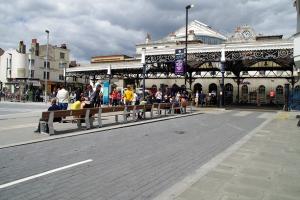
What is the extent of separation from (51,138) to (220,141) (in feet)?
17.3

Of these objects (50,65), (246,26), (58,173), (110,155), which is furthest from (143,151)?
(50,65)

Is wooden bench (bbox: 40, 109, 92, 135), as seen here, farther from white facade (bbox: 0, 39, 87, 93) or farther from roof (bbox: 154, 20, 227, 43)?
roof (bbox: 154, 20, 227, 43)

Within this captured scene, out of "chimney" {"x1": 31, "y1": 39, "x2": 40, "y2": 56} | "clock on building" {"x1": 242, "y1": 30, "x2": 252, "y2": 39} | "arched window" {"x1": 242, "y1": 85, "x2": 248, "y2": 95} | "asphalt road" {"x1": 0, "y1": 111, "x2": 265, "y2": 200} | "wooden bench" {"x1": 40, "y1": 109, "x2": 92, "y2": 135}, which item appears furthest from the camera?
"chimney" {"x1": 31, "y1": 39, "x2": 40, "y2": 56}

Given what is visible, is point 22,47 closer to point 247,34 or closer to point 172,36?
point 172,36

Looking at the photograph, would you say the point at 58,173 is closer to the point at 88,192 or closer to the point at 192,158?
the point at 88,192

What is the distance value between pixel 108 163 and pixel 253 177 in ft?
9.83

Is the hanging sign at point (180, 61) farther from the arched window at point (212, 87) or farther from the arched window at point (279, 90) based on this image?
the arched window at point (212, 87)

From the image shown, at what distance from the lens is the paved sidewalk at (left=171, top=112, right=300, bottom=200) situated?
5.23m

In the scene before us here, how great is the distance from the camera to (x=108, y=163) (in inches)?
288

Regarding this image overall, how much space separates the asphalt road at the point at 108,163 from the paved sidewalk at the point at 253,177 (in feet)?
1.90

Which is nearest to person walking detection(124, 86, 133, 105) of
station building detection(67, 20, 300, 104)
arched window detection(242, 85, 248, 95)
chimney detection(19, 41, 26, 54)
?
station building detection(67, 20, 300, 104)

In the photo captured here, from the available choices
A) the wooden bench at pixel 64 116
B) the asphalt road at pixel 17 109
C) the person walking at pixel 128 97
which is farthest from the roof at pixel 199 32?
the wooden bench at pixel 64 116

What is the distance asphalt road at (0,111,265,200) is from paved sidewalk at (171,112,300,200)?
0.58 metres

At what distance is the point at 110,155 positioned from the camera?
8164 mm
